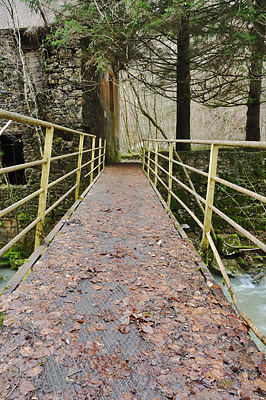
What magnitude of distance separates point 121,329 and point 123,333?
0.03 metres

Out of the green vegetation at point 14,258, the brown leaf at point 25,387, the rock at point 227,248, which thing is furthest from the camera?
the green vegetation at point 14,258

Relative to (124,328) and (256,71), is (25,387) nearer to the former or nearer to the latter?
(124,328)

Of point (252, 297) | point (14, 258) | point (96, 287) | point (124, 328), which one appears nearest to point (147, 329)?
point (124, 328)

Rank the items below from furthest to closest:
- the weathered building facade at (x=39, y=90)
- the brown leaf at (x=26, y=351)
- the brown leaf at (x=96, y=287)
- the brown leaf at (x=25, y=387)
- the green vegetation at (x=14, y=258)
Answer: the weathered building facade at (x=39, y=90) < the green vegetation at (x=14, y=258) < the brown leaf at (x=96, y=287) < the brown leaf at (x=26, y=351) < the brown leaf at (x=25, y=387)

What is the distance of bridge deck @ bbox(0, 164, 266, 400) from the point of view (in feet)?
4.10

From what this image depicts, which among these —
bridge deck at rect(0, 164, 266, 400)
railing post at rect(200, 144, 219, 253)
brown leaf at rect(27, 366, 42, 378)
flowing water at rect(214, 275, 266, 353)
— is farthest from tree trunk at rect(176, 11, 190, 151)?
brown leaf at rect(27, 366, 42, 378)

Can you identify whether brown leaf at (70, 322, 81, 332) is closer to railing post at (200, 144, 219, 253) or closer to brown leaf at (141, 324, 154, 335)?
brown leaf at (141, 324, 154, 335)

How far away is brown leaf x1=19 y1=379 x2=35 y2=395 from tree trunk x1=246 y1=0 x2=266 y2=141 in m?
7.09

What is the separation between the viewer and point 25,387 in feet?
4.01

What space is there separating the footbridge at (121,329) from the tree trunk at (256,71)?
6066mm

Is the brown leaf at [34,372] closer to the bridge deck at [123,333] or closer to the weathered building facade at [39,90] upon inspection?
the bridge deck at [123,333]

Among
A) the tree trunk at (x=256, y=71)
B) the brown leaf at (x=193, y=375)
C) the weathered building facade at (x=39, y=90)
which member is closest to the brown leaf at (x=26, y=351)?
the brown leaf at (x=193, y=375)

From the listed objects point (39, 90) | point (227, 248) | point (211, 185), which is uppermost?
point (39, 90)

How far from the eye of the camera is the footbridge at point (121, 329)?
125cm
